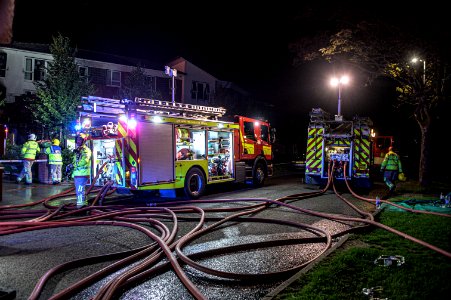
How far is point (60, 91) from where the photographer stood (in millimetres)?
17641

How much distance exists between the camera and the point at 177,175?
9.79 m

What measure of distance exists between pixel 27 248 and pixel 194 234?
8.40 ft

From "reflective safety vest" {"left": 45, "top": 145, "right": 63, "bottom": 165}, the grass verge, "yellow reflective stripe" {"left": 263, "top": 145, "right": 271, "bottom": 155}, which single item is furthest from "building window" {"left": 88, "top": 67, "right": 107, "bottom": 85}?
the grass verge

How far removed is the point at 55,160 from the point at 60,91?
6.36 m

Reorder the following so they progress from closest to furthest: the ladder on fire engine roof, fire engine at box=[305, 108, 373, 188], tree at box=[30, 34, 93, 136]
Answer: the ladder on fire engine roof < fire engine at box=[305, 108, 373, 188] < tree at box=[30, 34, 93, 136]

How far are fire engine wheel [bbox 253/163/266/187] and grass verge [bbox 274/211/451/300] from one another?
7.28 m

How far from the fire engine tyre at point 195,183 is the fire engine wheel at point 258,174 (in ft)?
9.53

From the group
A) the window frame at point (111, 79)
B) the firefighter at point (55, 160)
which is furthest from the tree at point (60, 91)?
the window frame at point (111, 79)

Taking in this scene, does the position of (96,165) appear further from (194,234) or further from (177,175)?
(194,234)

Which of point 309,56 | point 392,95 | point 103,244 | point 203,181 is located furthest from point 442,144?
point 103,244

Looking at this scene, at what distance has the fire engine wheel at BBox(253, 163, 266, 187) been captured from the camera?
13.0m

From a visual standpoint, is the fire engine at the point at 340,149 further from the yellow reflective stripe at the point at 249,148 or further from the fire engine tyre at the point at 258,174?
the yellow reflective stripe at the point at 249,148

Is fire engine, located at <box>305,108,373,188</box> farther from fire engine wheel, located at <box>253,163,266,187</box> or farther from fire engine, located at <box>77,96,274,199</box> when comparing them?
fire engine, located at <box>77,96,274,199</box>

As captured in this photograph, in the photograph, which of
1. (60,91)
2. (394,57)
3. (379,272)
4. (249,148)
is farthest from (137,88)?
(379,272)
